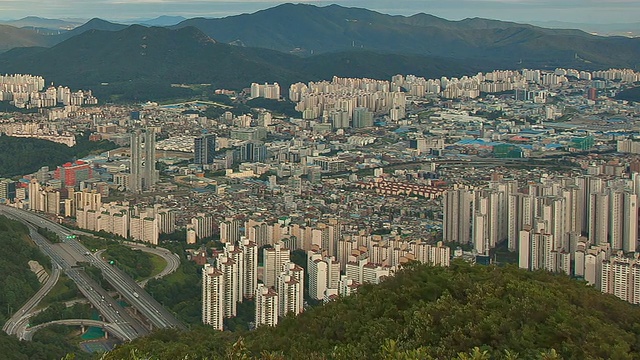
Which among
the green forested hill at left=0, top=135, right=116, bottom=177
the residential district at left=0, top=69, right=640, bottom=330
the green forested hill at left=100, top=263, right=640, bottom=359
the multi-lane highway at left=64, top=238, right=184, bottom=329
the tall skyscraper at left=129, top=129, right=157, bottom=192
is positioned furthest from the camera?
the green forested hill at left=0, top=135, right=116, bottom=177

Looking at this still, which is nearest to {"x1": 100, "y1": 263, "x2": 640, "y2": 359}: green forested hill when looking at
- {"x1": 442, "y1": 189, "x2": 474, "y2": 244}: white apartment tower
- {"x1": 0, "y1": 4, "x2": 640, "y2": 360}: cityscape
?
{"x1": 0, "y1": 4, "x2": 640, "y2": 360}: cityscape

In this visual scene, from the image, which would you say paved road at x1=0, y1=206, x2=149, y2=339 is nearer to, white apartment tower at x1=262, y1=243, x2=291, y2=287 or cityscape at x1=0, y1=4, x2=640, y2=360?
cityscape at x1=0, y1=4, x2=640, y2=360

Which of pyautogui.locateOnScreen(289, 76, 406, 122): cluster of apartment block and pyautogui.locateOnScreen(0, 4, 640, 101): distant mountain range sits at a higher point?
pyautogui.locateOnScreen(0, 4, 640, 101): distant mountain range

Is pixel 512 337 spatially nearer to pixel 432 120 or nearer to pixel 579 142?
pixel 579 142

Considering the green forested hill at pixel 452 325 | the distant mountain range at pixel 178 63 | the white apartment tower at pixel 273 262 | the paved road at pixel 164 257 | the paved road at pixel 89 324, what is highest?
the distant mountain range at pixel 178 63

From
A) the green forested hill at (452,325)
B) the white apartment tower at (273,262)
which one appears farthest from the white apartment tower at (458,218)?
the green forested hill at (452,325)

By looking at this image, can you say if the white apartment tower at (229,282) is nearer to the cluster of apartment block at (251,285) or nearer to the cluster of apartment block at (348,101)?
the cluster of apartment block at (251,285)

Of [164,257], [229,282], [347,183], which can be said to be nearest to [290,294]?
[229,282]
